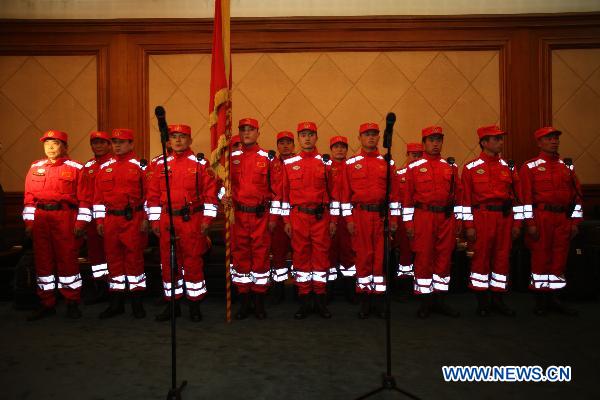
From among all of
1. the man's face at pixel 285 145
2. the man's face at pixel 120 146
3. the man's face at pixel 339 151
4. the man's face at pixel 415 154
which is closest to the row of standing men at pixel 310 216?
the man's face at pixel 120 146

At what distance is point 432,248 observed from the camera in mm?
4324

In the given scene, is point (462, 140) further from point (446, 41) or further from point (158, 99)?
point (158, 99)

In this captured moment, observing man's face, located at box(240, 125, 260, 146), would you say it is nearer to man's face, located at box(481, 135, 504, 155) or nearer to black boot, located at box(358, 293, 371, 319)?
black boot, located at box(358, 293, 371, 319)

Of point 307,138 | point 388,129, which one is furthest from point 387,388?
point 307,138

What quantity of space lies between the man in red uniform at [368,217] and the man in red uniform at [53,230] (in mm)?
2745

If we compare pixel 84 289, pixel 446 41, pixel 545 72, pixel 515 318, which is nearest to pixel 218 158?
pixel 84 289

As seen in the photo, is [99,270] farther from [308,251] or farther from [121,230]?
[308,251]

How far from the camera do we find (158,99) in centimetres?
663

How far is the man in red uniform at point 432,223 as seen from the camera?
4.30 m

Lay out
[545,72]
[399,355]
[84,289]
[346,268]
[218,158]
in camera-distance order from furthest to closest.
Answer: [545,72] → [84,289] → [346,268] → [218,158] → [399,355]

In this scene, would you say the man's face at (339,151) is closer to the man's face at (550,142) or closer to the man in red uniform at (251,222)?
the man in red uniform at (251,222)

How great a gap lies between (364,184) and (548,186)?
1.88 m

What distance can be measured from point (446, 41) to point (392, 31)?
0.83 meters

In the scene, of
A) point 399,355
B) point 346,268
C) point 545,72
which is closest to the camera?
point 399,355
